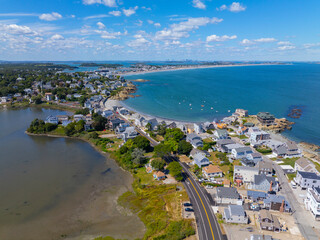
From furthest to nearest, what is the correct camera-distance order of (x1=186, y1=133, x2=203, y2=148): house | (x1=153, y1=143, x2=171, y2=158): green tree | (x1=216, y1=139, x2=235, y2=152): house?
(x1=186, y1=133, x2=203, y2=148): house < (x1=216, y1=139, x2=235, y2=152): house < (x1=153, y1=143, x2=171, y2=158): green tree

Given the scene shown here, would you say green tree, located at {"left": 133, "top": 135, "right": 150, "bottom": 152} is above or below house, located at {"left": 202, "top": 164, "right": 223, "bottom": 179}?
above

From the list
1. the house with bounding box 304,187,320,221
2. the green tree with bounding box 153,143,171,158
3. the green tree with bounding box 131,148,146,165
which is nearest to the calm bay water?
the green tree with bounding box 131,148,146,165

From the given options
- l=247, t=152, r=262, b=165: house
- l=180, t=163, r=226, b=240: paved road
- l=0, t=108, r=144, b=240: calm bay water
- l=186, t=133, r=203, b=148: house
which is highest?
l=186, t=133, r=203, b=148: house

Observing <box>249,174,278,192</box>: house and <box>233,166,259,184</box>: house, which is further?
<box>233,166,259,184</box>: house

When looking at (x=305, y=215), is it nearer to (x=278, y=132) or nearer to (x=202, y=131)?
(x=202, y=131)

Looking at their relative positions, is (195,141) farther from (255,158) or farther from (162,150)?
(255,158)

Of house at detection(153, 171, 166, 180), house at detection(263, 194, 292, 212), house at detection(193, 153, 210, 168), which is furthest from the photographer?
house at detection(193, 153, 210, 168)

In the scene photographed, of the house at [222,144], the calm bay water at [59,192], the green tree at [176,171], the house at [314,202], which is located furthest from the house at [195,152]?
the house at [314,202]

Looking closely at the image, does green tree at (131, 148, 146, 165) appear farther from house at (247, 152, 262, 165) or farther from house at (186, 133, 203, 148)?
house at (247, 152, 262, 165)
